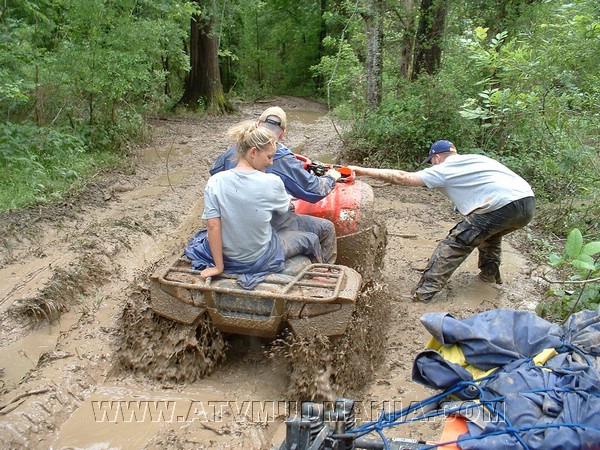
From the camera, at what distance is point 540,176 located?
31.6ft

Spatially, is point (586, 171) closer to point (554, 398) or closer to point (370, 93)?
point (370, 93)

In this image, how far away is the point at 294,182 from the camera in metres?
4.86

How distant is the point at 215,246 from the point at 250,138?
32.4 inches

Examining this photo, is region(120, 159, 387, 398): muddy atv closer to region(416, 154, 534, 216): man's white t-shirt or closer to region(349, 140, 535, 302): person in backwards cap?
region(349, 140, 535, 302): person in backwards cap

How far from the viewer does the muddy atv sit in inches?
164

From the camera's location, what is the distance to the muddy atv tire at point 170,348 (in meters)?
4.52

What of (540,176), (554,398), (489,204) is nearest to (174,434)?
Answer: (554,398)

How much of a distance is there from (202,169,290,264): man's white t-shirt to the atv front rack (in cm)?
25

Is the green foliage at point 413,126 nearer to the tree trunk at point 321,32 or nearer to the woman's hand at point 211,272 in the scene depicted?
the woman's hand at point 211,272

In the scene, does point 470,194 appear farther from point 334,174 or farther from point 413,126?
point 413,126

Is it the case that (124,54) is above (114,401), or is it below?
above

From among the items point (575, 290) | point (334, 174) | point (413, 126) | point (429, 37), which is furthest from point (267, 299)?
point (429, 37)

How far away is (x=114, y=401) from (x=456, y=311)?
3339 millimetres

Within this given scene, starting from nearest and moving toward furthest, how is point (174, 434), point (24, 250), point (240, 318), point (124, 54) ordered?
point (174, 434) → point (240, 318) → point (24, 250) → point (124, 54)
